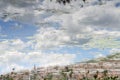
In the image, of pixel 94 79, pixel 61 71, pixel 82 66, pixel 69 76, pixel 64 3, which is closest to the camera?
pixel 64 3

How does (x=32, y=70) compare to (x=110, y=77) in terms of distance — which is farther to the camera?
(x=32, y=70)

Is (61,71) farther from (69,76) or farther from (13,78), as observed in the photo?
(13,78)

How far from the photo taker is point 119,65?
5197cm

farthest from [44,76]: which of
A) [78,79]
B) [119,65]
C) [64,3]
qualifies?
[64,3]

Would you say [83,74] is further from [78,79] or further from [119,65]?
[119,65]

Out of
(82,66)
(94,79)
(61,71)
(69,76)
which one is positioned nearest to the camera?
(94,79)

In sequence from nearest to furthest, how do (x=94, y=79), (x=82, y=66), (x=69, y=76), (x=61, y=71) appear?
(x=94, y=79) → (x=69, y=76) → (x=61, y=71) → (x=82, y=66)

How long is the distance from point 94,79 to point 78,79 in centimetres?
257

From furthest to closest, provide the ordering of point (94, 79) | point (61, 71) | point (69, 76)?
1. point (61, 71)
2. point (69, 76)
3. point (94, 79)

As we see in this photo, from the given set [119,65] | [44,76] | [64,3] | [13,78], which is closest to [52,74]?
[44,76]

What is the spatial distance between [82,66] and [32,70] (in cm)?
810

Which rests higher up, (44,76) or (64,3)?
(64,3)

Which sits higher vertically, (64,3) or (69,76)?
(64,3)

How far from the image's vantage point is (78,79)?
3997 centimetres
